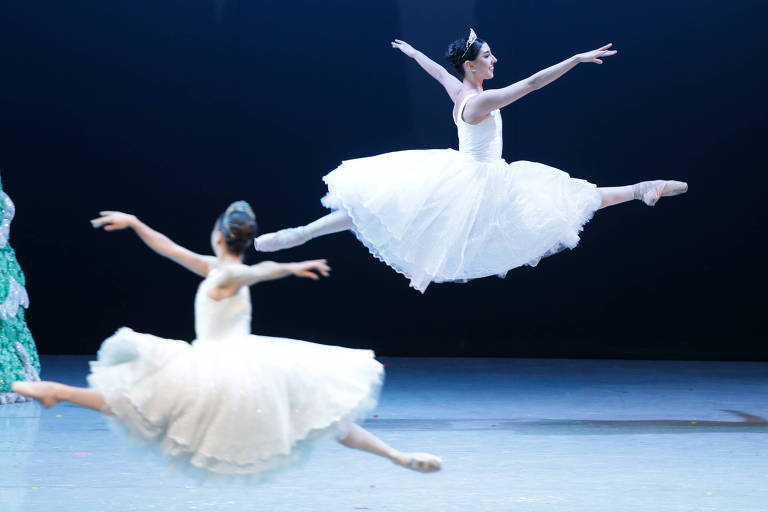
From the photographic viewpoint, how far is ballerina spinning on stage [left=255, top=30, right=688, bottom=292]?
398cm

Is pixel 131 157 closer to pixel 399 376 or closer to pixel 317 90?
pixel 317 90

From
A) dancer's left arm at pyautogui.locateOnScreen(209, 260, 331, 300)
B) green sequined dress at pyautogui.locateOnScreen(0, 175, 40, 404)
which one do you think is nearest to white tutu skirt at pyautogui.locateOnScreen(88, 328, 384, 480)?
dancer's left arm at pyautogui.locateOnScreen(209, 260, 331, 300)

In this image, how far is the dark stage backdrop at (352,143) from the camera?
19.8 feet

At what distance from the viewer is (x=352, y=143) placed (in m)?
6.18

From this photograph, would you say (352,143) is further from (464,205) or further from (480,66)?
(464,205)

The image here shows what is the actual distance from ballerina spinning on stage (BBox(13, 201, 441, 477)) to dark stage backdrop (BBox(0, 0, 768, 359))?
11.8 ft

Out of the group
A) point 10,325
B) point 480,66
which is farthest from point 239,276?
point 10,325

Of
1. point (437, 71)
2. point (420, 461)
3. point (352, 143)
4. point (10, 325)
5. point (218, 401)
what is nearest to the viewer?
point (218, 401)

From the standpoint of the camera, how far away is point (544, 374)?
19.1 ft

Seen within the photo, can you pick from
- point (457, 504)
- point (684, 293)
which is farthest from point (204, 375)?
point (684, 293)

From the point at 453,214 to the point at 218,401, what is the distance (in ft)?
5.77

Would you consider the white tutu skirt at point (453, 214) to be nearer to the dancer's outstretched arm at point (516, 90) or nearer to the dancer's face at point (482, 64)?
the dancer's outstretched arm at point (516, 90)

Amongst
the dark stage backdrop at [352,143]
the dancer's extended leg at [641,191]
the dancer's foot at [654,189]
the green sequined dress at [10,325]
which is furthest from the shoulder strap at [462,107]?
the green sequined dress at [10,325]

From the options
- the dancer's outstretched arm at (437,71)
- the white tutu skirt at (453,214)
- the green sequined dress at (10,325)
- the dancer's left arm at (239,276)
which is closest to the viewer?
the dancer's left arm at (239,276)
